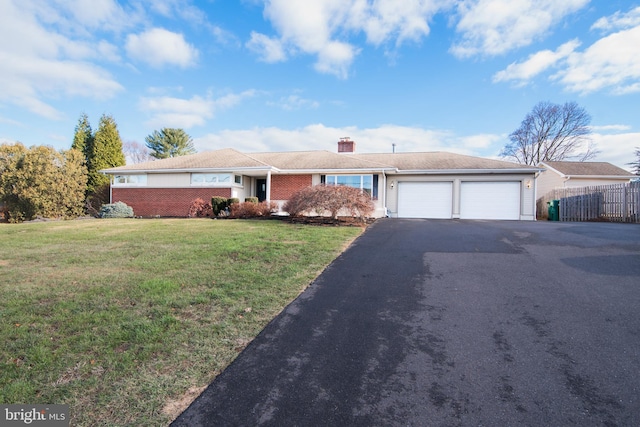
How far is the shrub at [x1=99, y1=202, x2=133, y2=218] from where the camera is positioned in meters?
17.8

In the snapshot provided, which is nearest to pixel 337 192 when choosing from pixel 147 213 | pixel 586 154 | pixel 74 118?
pixel 147 213

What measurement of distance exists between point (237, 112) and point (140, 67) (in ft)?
18.1

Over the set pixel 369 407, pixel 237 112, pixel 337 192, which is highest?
pixel 237 112

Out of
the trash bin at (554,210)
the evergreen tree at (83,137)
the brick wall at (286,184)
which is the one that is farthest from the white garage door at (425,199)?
the evergreen tree at (83,137)

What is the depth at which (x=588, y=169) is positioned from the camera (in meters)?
26.0

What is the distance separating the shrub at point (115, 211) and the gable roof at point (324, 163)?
243 centimetres

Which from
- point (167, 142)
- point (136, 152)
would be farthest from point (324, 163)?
point (136, 152)

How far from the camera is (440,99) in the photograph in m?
17.5

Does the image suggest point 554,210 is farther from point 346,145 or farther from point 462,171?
point 346,145

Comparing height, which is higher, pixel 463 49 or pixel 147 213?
pixel 463 49

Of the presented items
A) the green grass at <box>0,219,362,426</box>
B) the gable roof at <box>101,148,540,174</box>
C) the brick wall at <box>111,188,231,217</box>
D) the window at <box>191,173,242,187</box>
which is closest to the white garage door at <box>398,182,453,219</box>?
the gable roof at <box>101,148,540,174</box>

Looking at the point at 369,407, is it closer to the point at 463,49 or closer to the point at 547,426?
the point at 547,426

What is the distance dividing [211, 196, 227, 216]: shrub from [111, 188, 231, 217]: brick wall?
4.47 feet

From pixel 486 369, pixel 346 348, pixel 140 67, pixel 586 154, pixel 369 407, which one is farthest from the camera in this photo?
pixel 586 154
